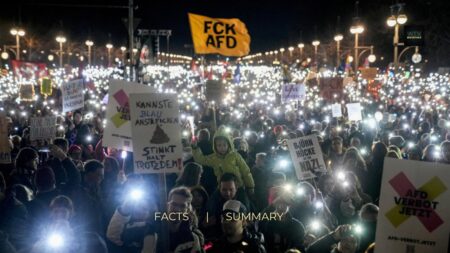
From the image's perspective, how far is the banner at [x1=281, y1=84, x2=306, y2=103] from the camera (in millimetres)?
22094

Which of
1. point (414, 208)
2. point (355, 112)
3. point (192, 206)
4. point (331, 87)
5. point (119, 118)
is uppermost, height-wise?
point (331, 87)

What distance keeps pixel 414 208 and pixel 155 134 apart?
107 inches

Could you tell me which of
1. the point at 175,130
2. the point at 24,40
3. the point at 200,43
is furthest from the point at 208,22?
the point at 24,40

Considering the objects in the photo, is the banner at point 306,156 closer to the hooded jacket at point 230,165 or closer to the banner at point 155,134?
the hooded jacket at point 230,165

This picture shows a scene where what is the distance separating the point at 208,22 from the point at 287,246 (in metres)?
6.22

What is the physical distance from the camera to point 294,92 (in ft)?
72.8

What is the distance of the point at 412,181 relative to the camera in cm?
493

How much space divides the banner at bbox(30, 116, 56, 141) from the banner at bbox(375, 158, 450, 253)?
31.9 feet

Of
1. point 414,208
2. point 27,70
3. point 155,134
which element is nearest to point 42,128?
point 155,134

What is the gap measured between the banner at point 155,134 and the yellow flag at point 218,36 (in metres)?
5.63

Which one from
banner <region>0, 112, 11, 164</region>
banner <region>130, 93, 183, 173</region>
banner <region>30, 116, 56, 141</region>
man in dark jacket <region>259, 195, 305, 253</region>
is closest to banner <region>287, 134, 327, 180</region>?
man in dark jacket <region>259, 195, 305, 253</region>

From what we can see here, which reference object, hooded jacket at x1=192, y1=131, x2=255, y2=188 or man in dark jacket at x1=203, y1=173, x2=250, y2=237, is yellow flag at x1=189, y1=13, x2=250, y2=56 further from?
man in dark jacket at x1=203, y1=173, x2=250, y2=237

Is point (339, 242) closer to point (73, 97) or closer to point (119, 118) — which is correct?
point (119, 118)

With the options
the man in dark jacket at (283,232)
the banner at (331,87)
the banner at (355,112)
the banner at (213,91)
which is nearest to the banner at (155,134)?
the man in dark jacket at (283,232)
